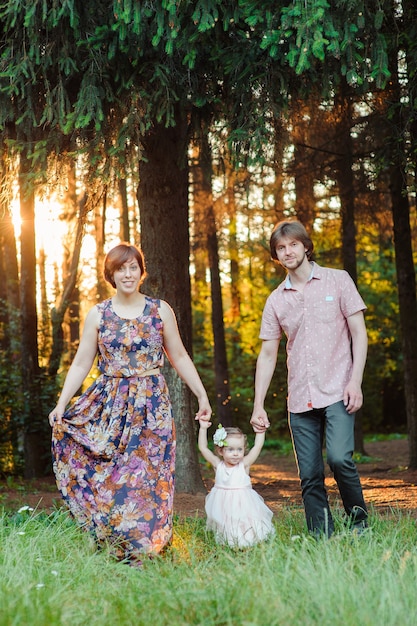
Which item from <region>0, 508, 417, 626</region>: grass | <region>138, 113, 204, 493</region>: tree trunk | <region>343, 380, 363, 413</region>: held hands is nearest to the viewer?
<region>0, 508, 417, 626</region>: grass

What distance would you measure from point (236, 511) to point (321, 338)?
4.06 feet

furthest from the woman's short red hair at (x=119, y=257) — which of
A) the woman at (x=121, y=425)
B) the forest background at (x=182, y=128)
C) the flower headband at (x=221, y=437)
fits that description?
the forest background at (x=182, y=128)

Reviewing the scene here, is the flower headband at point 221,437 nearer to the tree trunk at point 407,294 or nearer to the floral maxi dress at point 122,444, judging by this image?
the floral maxi dress at point 122,444

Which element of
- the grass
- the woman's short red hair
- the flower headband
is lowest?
the grass

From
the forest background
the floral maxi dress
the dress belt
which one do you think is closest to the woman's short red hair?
the floral maxi dress

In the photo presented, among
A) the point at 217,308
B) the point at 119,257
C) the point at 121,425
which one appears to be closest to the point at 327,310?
the point at 119,257

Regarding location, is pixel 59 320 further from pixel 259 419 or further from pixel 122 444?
pixel 259 419

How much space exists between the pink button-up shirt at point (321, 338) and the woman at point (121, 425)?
2.08 ft

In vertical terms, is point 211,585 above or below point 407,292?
below

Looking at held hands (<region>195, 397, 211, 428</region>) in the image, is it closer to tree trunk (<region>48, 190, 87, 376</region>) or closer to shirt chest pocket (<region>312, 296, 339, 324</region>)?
shirt chest pocket (<region>312, 296, 339, 324</region>)

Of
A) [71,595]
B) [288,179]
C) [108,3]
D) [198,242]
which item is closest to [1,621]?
[71,595]

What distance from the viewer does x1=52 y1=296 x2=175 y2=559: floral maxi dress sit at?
511cm

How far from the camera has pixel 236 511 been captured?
5.32 metres

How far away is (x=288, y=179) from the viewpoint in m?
12.7
